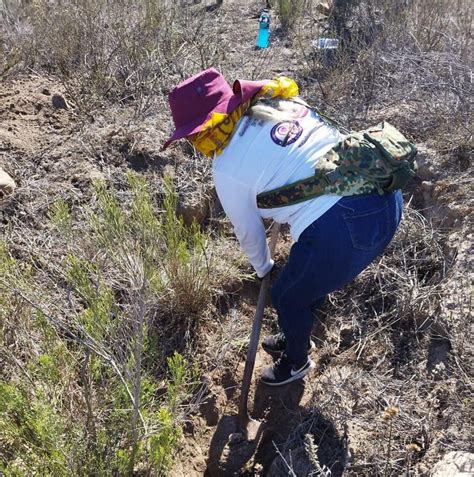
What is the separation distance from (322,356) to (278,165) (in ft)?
4.29

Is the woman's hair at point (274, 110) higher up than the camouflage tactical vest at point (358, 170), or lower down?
higher up

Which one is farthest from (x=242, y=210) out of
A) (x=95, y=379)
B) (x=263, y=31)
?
(x=263, y=31)

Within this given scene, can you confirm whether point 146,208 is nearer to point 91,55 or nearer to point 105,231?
point 105,231

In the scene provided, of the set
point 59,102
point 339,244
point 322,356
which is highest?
point 339,244

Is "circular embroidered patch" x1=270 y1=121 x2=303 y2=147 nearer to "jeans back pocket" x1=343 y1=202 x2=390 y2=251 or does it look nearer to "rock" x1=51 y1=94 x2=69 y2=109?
"jeans back pocket" x1=343 y1=202 x2=390 y2=251

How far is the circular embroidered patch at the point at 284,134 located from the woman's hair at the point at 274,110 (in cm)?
3

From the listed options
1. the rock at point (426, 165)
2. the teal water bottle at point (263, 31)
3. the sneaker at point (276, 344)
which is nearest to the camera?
the sneaker at point (276, 344)

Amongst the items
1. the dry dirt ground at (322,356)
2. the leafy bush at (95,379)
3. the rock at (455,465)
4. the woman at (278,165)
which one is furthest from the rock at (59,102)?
the rock at (455,465)

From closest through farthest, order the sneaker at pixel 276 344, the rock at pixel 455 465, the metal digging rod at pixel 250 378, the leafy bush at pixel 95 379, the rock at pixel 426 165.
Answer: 1. the leafy bush at pixel 95 379
2. the rock at pixel 455 465
3. the metal digging rod at pixel 250 378
4. the sneaker at pixel 276 344
5. the rock at pixel 426 165

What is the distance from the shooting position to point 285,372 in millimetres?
2719

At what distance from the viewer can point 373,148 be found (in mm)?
2008

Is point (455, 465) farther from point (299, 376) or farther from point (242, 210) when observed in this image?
point (242, 210)

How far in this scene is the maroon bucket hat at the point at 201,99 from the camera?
2.02m

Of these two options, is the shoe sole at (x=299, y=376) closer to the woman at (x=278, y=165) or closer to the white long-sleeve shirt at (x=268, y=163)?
the woman at (x=278, y=165)
